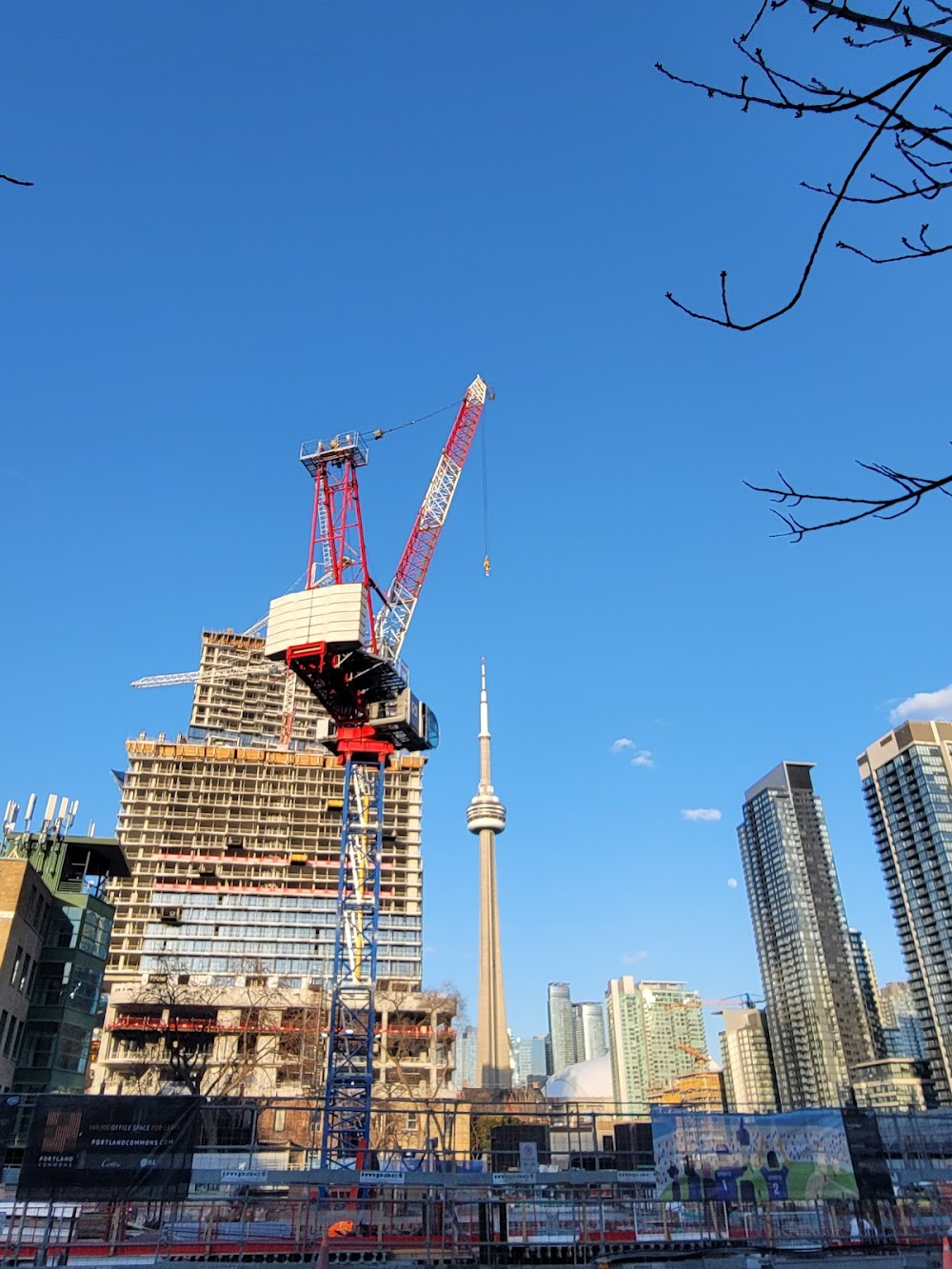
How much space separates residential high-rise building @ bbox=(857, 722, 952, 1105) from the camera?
150 metres

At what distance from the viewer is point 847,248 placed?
495 centimetres

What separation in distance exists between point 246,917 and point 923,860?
113m

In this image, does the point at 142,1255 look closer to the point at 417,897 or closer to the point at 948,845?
the point at 417,897

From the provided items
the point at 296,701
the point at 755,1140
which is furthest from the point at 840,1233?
the point at 296,701

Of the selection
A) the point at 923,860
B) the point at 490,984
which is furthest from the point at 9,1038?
the point at 923,860

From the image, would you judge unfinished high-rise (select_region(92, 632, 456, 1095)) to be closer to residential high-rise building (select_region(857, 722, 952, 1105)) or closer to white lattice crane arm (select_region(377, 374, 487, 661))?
white lattice crane arm (select_region(377, 374, 487, 661))

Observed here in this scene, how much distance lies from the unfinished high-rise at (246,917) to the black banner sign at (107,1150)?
60.8 metres

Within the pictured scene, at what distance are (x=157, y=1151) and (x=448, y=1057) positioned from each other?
8288cm

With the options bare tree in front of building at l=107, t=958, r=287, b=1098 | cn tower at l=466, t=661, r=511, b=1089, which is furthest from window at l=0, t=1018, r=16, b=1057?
cn tower at l=466, t=661, r=511, b=1089

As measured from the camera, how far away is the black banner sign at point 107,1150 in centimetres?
1880

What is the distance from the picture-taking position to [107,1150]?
19141mm

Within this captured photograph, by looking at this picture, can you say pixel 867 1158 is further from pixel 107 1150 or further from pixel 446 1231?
pixel 107 1150

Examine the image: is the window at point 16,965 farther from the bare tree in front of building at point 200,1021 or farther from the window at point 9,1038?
the bare tree in front of building at point 200,1021

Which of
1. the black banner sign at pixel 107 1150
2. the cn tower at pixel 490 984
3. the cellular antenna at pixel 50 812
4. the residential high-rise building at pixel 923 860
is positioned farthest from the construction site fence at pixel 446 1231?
the residential high-rise building at pixel 923 860
